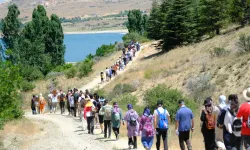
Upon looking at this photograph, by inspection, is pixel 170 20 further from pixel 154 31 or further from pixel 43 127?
pixel 43 127

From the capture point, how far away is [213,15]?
46.3m

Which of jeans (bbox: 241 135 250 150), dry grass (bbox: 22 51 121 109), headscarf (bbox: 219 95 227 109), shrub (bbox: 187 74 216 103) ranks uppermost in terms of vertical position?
headscarf (bbox: 219 95 227 109)

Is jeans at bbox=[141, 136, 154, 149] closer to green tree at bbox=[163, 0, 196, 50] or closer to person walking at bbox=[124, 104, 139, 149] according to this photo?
person walking at bbox=[124, 104, 139, 149]

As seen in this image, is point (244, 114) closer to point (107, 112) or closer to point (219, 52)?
point (107, 112)

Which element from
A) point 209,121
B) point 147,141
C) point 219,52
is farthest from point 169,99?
point 209,121

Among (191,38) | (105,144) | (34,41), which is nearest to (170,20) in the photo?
(191,38)

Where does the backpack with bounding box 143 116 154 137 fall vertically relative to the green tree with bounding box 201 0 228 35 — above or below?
below

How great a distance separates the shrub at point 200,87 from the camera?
2502cm

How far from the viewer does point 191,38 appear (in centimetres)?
4566

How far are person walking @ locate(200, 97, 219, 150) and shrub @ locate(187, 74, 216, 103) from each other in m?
13.9

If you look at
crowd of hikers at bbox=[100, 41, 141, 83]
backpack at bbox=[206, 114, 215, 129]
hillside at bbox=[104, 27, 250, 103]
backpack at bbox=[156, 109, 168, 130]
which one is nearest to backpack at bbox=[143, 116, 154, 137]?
backpack at bbox=[156, 109, 168, 130]

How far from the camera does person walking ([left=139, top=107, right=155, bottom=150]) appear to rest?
12688mm

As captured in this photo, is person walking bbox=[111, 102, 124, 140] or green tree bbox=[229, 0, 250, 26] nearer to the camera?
person walking bbox=[111, 102, 124, 140]

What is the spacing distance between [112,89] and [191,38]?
13114 mm
